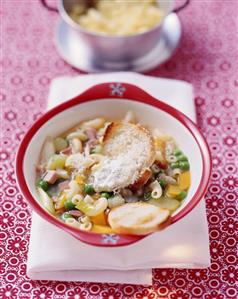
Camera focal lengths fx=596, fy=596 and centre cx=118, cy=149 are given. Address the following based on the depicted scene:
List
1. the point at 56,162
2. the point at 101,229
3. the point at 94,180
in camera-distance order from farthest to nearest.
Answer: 1. the point at 56,162
2. the point at 94,180
3. the point at 101,229

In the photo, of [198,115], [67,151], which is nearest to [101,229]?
[67,151]

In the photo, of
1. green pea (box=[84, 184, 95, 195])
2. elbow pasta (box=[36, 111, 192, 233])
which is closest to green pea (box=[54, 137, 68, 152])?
elbow pasta (box=[36, 111, 192, 233])

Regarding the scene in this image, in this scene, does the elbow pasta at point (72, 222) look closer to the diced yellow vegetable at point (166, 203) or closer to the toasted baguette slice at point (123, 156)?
the toasted baguette slice at point (123, 156)

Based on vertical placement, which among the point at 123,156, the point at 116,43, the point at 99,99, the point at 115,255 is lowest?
the point at 115,255

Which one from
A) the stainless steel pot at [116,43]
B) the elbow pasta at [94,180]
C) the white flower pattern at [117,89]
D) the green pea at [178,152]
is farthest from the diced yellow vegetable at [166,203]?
the stainless steel pot at [116,43]

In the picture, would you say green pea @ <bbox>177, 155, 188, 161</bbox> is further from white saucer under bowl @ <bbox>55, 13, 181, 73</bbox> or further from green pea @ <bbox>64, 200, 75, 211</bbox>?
white saucer under bowl @ <bbox>55, 13, 181, 73</bbox>

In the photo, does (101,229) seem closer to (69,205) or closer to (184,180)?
(69,205)
